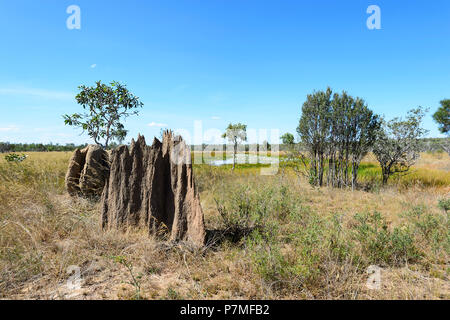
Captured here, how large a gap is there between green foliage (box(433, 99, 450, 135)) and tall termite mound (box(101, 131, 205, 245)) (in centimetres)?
4024

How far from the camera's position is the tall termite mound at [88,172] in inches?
273

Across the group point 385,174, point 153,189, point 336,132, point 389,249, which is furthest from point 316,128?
point 153,189

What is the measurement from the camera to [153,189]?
473 centimetres

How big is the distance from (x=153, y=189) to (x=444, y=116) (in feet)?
135

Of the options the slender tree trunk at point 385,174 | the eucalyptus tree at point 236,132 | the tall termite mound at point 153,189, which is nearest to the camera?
the tall termite mound at point 153,189

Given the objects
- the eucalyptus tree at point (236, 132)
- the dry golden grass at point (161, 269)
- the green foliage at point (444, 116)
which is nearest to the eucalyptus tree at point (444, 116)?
the green foliage at point (444, 116)

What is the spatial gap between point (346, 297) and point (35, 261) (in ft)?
15.4

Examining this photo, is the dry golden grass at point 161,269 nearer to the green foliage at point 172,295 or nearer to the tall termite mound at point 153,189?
the green foliage at point 172,295

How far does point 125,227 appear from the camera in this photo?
4672 mm

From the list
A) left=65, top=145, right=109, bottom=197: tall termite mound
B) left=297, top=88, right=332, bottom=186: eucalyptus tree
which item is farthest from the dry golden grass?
left=297, top=88, right=332, bottom=186: eucalyptus tree

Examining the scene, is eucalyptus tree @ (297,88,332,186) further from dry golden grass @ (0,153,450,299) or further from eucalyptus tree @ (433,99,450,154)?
eucalyptus tree @ (433,99,450,154)

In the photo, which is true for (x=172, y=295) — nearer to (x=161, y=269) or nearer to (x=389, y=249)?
(x=161, y=269)

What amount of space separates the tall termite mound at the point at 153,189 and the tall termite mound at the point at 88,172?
2.30 metres
